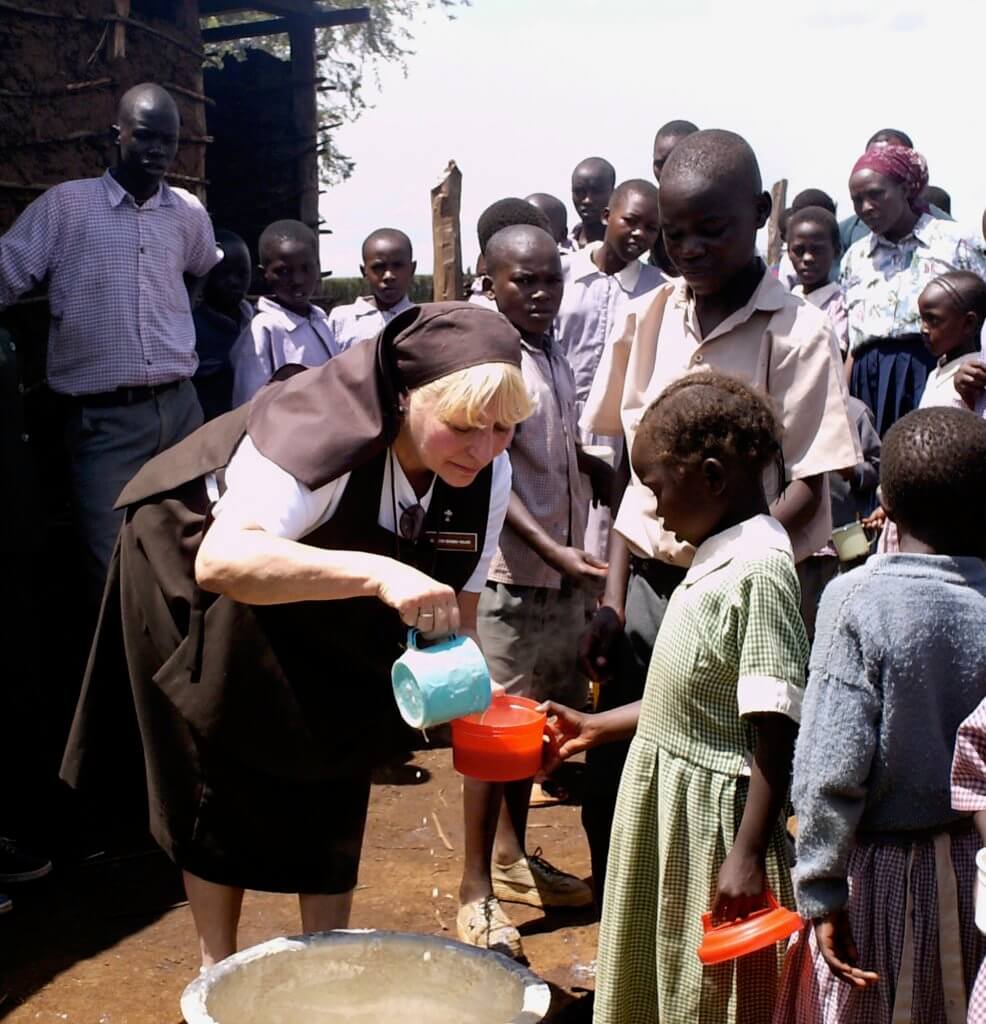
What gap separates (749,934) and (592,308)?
12.1 feet

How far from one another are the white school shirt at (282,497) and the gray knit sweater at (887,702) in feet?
3.14

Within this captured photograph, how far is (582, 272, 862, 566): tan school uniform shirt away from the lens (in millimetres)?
3072

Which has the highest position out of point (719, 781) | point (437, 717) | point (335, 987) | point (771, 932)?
point (437, 717)

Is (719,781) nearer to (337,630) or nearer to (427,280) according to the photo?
(337,630)

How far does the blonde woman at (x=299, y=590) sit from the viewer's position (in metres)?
2.54

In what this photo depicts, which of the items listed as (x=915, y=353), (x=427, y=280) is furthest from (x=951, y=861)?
(x=427, y=280)

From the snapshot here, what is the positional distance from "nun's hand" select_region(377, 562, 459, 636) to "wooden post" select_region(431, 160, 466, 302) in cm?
529

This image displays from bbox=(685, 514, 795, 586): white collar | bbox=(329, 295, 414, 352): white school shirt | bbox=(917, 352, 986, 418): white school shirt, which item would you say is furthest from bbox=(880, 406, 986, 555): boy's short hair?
bbox=(329, 295, 414, 352): white school shirt

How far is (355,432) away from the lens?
2.56 m

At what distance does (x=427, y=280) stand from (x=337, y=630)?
66.0 ft

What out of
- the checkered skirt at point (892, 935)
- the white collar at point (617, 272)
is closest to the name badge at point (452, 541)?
the checkered skirt at point (892, 935)

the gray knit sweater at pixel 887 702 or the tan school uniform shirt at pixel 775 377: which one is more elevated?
the tan school uniform shirt at pixel 775 377

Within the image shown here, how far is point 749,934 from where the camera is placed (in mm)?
2305

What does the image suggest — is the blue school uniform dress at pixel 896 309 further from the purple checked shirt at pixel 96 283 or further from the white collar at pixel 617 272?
the purple checked shirt at pixel 96 283
